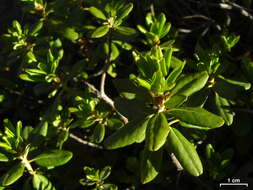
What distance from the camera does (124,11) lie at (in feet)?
6.22

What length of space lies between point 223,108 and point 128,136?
62cm

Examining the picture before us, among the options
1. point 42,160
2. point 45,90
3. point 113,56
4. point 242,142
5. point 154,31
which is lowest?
point 242,142

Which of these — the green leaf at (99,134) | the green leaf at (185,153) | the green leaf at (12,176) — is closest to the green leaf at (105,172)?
the green leaf at (99,134)

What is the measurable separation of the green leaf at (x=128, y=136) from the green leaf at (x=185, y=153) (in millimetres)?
117

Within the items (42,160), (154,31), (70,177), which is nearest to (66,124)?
(42,160)

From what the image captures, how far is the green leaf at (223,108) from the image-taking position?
1764 mm

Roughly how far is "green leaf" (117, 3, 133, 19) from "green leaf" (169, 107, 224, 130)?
26.9 inches

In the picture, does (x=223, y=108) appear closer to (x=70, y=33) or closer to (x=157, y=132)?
(x=157, y=132)

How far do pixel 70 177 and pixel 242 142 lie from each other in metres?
1.08

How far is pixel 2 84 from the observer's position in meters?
2.50

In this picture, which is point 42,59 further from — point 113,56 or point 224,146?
point 224,146

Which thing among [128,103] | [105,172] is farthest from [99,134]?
[128,103]

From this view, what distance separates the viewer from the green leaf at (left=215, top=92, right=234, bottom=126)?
5.79ft

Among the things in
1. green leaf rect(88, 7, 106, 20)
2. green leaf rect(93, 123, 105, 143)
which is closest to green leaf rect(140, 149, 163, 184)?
green leaf rect(93, 123, 105, 143)
